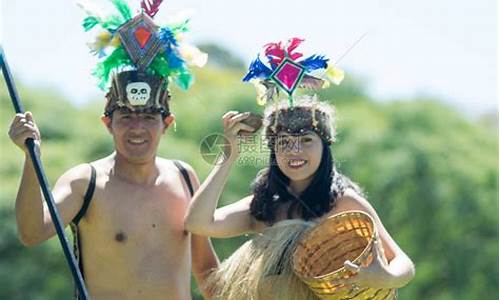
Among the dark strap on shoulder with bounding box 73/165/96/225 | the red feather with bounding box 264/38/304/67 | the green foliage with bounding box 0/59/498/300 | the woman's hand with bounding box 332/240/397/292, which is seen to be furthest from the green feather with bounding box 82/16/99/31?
the green foliage with bounding box 0/59/498/300

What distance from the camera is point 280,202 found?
536 cm

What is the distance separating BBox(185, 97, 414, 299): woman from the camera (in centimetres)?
523

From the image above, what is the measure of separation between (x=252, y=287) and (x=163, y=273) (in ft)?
1.56

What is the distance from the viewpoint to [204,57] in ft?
18.3

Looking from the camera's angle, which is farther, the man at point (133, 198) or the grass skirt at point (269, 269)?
the man at point (133, 198)

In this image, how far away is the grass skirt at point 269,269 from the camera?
517 centimetres

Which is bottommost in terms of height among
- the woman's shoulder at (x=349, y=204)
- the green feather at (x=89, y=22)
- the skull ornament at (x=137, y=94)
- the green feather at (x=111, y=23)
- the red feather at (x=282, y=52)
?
the woman's shoulder at (x=349, y=204)

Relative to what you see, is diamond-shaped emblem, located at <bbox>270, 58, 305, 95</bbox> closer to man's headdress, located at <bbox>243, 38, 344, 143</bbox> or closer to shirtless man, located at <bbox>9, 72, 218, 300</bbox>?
man's headdress, located at <bbox>243, 38, 344, 143</bbox>

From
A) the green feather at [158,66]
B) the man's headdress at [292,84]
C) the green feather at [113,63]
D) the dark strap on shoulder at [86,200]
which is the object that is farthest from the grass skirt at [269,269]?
the green feather at [113,63]

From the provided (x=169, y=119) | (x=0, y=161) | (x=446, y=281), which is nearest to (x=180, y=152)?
(x=0, y=161)

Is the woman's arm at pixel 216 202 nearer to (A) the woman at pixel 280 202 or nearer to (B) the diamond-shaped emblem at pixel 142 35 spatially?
Answer: (A) the woman at pixel 280 202

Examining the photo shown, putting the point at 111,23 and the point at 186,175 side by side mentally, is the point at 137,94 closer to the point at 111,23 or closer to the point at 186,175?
the point at 111,23

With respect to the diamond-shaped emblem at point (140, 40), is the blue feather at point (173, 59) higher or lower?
lower

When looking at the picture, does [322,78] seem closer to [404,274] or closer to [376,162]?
[404,274]
